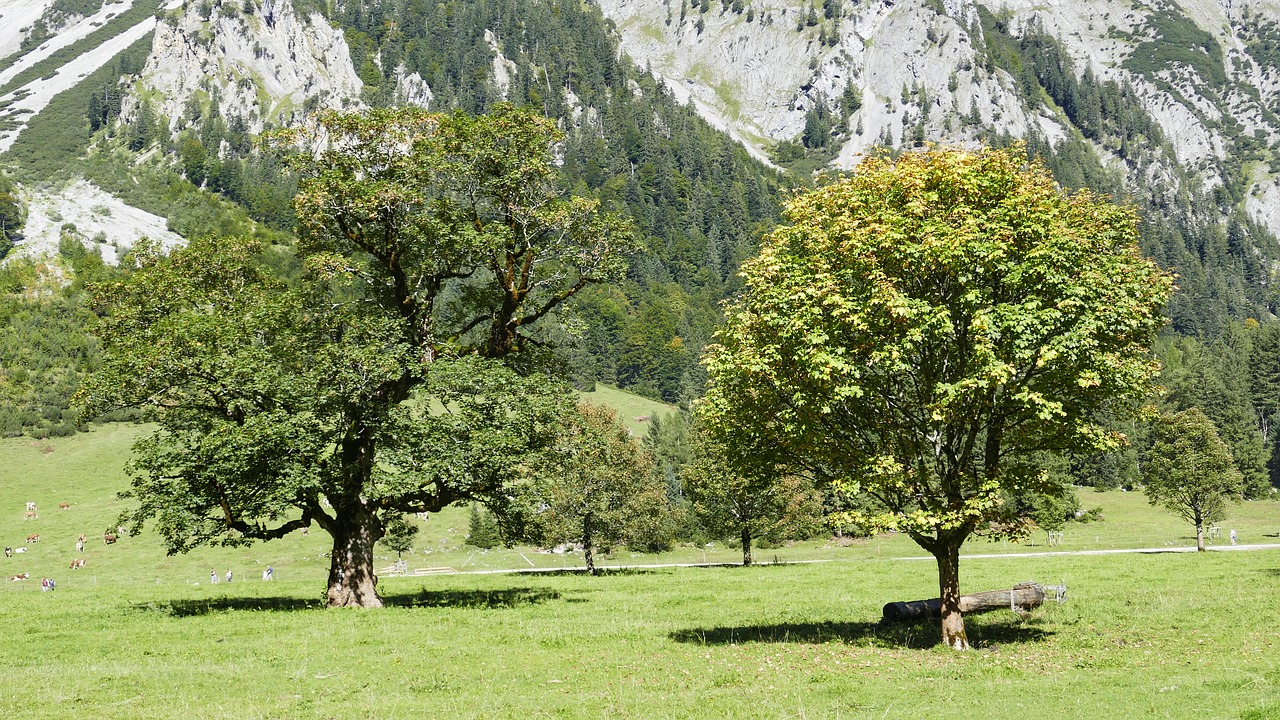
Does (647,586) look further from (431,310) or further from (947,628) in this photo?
(947,628)

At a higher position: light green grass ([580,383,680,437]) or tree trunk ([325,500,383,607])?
light green grass ([580,383,680,437])

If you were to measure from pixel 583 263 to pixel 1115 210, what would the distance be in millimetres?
18428

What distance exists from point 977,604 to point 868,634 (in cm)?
633

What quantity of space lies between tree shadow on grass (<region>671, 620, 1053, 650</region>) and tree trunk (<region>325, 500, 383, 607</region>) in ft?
39.0

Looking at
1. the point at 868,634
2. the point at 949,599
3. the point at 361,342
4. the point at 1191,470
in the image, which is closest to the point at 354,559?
the point at 361,342

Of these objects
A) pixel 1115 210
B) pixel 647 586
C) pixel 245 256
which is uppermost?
pixel 245 256

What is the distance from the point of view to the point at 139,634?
25.1m

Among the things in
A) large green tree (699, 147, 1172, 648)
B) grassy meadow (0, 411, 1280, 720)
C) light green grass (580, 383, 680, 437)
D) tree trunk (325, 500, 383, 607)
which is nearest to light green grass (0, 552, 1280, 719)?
grassy meadow (0, 411, 1280, 720)

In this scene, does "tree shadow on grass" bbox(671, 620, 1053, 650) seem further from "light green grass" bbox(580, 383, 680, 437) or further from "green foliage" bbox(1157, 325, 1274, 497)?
"light green grass" bbox(580, 383, 680, 437)

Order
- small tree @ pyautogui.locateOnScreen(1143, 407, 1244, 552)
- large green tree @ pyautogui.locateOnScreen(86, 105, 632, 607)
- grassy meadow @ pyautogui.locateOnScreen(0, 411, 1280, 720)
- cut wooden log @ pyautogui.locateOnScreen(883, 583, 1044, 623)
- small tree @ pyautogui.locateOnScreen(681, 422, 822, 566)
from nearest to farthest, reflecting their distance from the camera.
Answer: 1. grassy meadow @ pyautogui.locateOnScreen(0, 411, 1280, 720)
2. cut wooden log @ pyautogui.locateOnScreen(883, 583, 1044, 623)
3. large green tree @ pyautogui.locateOnScreen(86, 105, 632, 607)
4. small tree @ pyautogui.locateOnScreen(681, 422, 822, 566)
5. small tree @ pyautogui.locateOnScreen(1143, 407, 1244, 552)

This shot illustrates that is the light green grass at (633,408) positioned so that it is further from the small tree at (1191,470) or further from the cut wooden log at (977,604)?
the cut wooden log at (977,604)

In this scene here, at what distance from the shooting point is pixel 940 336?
69.3 feet

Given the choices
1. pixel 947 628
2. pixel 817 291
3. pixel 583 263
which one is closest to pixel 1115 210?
pixel 817 291

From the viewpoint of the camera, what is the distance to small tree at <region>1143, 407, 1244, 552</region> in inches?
2618
